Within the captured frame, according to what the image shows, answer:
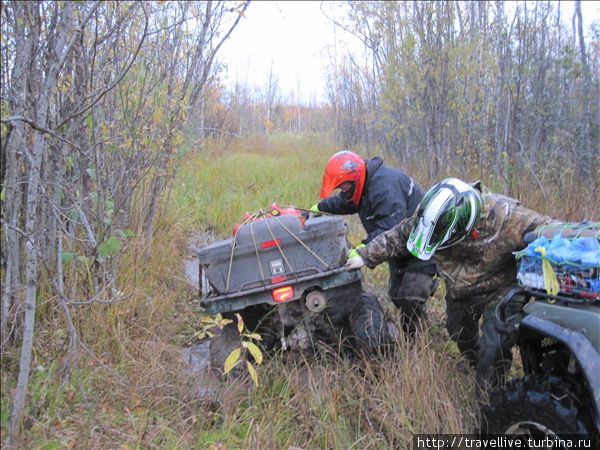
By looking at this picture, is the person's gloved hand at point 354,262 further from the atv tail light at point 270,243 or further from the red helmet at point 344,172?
the red helmet at point 344,172

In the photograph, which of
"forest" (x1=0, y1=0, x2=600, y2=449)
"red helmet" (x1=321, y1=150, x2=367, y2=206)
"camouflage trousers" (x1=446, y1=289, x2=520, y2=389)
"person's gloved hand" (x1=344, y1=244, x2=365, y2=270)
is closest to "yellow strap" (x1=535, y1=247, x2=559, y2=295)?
"camouflage trousers" (x1=446, y1=289, x2=520, y2=389)

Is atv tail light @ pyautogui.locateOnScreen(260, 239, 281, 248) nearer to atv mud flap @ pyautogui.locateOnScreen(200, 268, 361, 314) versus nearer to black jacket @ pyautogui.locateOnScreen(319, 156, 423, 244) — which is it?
atv mud flap @ pyautogui.locateOnScreen(200, 268, 361, 314)

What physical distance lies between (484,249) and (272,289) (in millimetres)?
1340

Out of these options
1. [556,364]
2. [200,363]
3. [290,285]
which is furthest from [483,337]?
[200,363]

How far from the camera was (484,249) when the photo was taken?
2934mm

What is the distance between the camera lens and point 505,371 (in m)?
2.70

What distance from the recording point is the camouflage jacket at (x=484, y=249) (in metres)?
2.86

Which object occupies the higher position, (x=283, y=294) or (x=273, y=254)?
(x=273, y=254)

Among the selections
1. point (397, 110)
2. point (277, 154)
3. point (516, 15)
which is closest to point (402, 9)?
point (397, 110)

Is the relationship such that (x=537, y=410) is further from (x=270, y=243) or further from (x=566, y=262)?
(x=270, y=243)

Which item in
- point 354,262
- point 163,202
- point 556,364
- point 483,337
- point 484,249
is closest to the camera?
Result: point 556,364

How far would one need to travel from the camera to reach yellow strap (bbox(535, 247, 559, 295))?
2.20 metres

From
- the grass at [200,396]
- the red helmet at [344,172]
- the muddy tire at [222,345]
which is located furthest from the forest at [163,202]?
the red helmet at [344,172]

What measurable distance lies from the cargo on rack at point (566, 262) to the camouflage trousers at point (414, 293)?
137 cm
